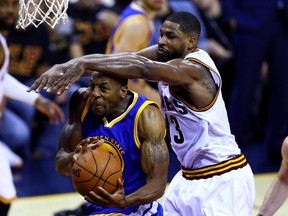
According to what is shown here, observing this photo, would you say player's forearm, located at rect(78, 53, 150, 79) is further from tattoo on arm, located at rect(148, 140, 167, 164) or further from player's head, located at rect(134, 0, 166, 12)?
Result: player's head, located at rect(134, 0, 166, 12)

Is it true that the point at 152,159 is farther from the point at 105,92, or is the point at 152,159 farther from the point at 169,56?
the point at 169,56

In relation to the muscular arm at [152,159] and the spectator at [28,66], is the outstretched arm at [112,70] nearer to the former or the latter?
the muscular arm at [152,159]

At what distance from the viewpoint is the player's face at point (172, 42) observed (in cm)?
477

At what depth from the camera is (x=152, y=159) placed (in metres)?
4.37

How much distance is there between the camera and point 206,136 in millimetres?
4820

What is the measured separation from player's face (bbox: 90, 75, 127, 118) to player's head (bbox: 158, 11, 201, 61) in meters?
0.47

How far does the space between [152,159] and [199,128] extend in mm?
535

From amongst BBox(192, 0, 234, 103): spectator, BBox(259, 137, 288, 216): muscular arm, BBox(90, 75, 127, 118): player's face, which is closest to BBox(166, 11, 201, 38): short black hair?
BBox(90, 75, 127, 118): player's face

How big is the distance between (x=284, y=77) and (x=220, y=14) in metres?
1.60

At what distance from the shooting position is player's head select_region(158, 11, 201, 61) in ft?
15.7

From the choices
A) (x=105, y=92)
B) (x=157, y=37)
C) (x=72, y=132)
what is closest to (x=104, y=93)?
(x=105, y=92)

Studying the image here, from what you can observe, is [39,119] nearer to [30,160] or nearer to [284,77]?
[30,160]

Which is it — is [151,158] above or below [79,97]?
below

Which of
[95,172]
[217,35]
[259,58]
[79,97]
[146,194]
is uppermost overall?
[79,97]
